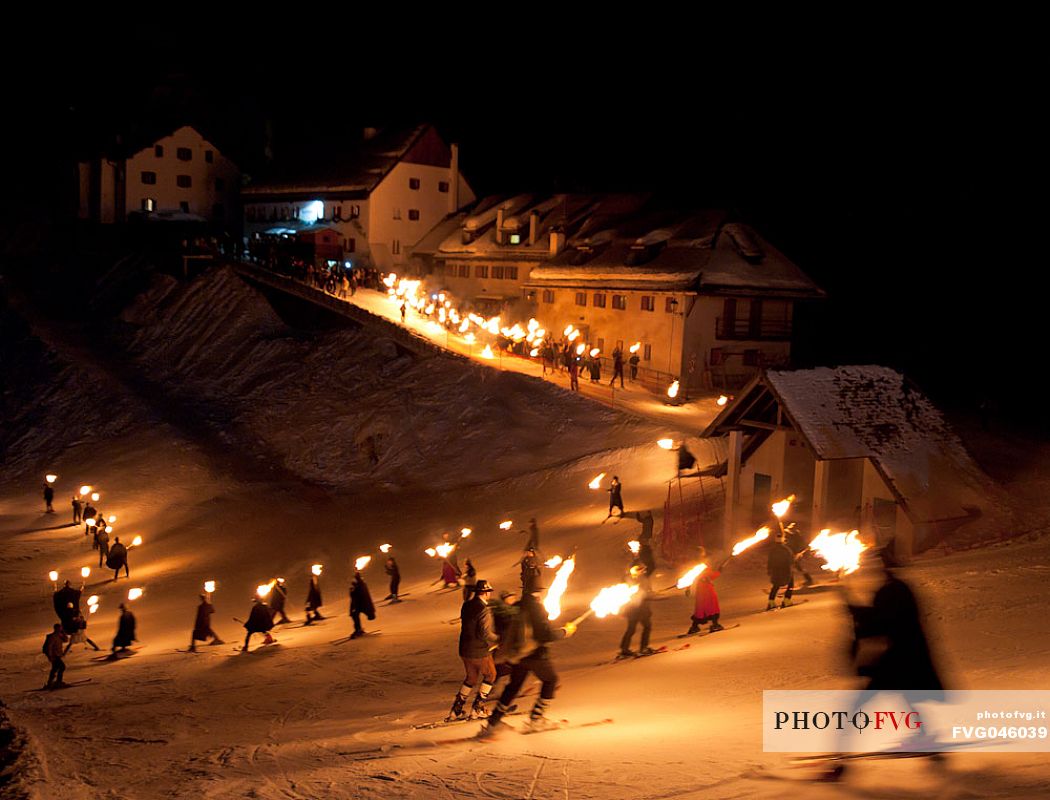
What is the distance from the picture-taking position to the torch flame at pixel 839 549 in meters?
18.6

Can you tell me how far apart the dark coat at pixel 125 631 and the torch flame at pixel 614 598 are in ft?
31.9

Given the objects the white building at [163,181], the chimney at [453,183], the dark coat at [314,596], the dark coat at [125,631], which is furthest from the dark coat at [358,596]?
the white building at [163,181]

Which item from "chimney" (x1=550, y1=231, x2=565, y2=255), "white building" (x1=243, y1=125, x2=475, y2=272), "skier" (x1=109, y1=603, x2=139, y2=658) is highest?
"white building" (x1=243, y1=125, x2=475, y2=272)

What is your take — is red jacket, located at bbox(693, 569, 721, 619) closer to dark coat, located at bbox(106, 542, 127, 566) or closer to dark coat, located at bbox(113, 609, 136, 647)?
dark coat, located at bbox(113, 609, 136, 647)

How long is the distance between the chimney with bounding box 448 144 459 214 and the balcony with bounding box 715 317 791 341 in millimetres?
31692

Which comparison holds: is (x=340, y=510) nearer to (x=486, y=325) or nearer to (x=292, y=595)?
(x=292, y=595)

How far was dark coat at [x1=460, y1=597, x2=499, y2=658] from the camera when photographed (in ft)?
37.6

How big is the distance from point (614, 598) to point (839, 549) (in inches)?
221

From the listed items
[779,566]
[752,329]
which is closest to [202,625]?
[779,566]

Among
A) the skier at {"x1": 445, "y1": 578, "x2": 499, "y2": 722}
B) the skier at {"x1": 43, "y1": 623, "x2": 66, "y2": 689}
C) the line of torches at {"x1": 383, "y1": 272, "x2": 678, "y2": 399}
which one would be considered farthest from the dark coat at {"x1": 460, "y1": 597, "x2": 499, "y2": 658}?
the line of torches at {"x1": 383, "y1": 272, "x2": 678, "y2": 399}

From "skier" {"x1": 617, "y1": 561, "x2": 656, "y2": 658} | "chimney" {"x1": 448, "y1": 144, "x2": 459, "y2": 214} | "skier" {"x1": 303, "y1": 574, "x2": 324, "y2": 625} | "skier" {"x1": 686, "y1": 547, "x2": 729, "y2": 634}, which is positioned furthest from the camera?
"chimney" {"x1": 448, "y1": 144, "x2": 459, "y2": 214}

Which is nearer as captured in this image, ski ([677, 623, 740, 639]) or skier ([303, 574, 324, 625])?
ski ([677, 623, 740, 639])

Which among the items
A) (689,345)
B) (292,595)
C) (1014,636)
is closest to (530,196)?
(689,345)

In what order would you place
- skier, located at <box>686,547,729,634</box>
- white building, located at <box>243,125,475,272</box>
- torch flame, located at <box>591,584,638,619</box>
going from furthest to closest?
white building, located at <box>243,125,475,272</box>
skier, located at <box>686,547,729,634</box>
torch flame, located at <box>591,584,638,619</box>
